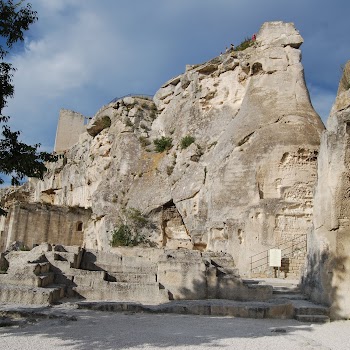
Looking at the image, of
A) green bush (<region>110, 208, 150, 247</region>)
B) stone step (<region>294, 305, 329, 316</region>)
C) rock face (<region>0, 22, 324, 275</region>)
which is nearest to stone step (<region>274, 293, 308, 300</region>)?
stone step (<region>294, 305, 329, 316</region>)

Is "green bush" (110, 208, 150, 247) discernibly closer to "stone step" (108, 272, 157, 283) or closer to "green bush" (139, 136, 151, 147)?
"green bush" (139, 136, 151, 147)

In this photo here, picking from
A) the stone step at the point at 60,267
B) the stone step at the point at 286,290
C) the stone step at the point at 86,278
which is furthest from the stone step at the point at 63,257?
the stone step at the point at 286,290

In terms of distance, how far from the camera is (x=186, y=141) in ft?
84.0

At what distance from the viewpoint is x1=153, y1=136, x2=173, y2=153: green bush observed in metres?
28.1

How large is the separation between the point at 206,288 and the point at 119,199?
17614 millimetres

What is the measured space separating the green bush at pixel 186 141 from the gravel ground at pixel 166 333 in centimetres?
1815

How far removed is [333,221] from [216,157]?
1340 centimetres

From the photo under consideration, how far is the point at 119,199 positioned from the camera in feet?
89.4

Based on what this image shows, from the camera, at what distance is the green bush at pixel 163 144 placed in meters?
28.1

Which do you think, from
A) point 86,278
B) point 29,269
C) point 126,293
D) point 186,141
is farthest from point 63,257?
point 186,141

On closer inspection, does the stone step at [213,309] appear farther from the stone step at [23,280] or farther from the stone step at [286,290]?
the stone step at [286,290]

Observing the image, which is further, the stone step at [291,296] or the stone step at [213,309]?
the stone step at [291,296]

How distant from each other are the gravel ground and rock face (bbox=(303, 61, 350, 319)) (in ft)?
2.48

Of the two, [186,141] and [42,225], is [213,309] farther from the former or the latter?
[42,225]
